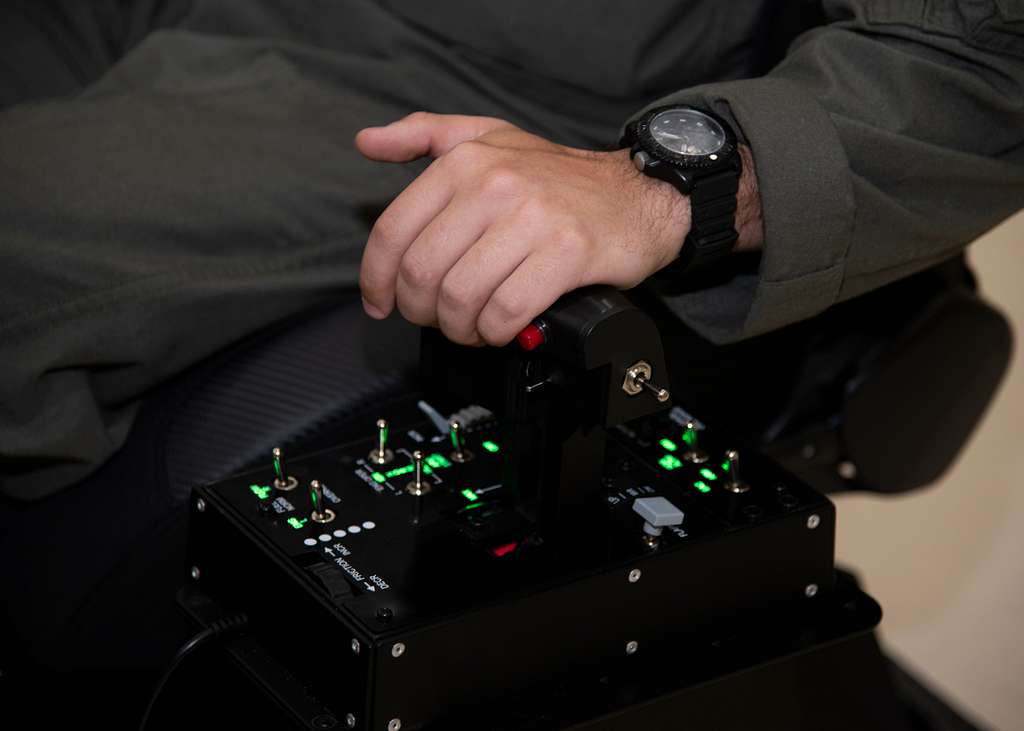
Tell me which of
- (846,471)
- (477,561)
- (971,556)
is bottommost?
(971,556)

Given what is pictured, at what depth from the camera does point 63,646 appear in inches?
34.6

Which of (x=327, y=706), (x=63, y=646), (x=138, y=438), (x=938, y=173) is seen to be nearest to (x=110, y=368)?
(x=138, y=438)

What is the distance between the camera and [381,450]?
815 millimetres

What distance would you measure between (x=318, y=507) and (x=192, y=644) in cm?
10

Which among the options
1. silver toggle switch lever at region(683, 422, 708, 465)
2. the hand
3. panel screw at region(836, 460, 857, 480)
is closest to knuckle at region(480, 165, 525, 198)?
the hand

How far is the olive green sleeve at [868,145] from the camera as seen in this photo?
2.70ft

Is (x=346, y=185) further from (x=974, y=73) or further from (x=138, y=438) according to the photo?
(x=974, y=73)

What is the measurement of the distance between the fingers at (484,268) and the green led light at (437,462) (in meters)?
0.12

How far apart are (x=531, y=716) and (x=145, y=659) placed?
310 millimetres

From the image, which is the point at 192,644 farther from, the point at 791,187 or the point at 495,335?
the point at 791,187

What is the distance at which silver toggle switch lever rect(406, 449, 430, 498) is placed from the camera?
2.57 ft

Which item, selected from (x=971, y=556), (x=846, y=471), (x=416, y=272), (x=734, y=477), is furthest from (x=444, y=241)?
(x=971, y=556)

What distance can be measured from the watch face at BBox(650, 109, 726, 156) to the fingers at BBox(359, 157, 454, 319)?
0.15 meters

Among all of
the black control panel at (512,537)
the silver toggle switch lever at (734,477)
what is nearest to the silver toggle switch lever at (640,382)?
the black control panel at (512,537)
